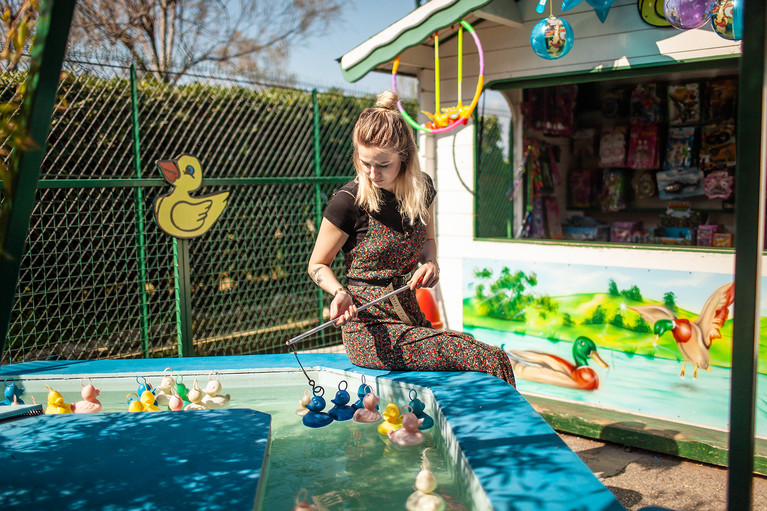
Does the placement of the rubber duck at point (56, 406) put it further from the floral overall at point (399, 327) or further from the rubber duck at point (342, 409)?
the floral overall at point (399, 327)

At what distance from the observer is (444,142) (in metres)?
5.12

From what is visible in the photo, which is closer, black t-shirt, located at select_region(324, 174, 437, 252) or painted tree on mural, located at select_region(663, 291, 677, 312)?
black t-shirt, located at select_region(324, 174, 437, 252)

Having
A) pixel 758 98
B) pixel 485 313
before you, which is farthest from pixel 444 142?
pixel 758 98

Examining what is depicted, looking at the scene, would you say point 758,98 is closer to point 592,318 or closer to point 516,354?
point 592,318

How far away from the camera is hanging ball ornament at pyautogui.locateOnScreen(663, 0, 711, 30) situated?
3.46 meters

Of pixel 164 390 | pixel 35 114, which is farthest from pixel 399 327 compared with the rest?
pixel 35 114

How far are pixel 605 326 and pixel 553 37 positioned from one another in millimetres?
1911

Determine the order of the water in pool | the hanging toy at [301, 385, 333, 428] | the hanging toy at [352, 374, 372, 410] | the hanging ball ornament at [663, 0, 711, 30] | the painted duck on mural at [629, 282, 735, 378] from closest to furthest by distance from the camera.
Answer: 1. the water in pool
2. the hanging toy at [301, 385, 333, 428]
3. the hanging toy at [352, 374, 372, 410]
4. the hanging ball ornament at [663, 0, 711, 30]
5. the painted duck on mural at [629, 282, 735, 378]

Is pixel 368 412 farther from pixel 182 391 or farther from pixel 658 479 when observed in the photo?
pixel 658 479

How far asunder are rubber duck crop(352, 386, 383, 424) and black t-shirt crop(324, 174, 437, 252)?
0.74 m

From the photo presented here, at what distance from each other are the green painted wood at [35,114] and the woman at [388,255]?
153 centimetres

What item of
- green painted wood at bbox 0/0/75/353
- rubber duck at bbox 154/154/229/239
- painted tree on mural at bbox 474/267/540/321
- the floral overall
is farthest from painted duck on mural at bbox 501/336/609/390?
green painted wood at bbox 0/0/75/353

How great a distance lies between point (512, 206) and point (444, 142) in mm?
976

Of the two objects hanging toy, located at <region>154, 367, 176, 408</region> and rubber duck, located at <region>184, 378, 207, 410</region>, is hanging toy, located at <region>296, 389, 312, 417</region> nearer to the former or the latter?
rubber duck, located at <region>184, 378, 207, 410</region>
